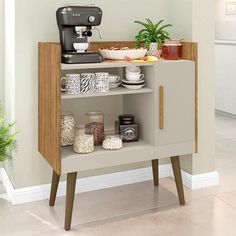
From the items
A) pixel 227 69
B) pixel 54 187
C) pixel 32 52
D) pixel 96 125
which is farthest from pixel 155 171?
pixel 227 69

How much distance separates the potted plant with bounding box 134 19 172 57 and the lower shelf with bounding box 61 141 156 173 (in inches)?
26.3

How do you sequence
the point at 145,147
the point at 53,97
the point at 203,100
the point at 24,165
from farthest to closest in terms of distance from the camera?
1. the point at 203,100
2. the point at 24,165
3. the point at 145,147
4. the point at 53,97

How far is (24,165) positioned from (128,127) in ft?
2.50

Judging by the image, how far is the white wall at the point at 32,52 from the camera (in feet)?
8.75

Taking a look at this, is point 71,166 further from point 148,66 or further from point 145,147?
point 148,66

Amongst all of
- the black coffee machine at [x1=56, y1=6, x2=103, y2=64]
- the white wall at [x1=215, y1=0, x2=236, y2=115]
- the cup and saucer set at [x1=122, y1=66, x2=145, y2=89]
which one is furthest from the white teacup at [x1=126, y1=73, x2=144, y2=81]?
the white wall at [x1=215, y1=0, x2=236, y2=115]

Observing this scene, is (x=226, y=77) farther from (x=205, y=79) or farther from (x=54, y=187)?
(x=54, y=187)

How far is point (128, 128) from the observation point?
106 inches

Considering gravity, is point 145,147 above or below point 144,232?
above

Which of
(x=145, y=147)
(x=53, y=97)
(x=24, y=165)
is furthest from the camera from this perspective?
(x=24, y=165)

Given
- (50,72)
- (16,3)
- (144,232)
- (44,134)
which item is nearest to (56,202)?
(44,134)

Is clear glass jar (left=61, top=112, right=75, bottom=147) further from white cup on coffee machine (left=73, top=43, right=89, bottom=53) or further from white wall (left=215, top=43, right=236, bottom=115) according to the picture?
white wall (left=215, top=43, right=236, bottom=115)

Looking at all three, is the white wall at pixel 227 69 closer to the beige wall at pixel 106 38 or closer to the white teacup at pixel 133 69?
the beige wall at pixel 106 38

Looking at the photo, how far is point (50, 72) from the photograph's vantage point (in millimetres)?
2422
